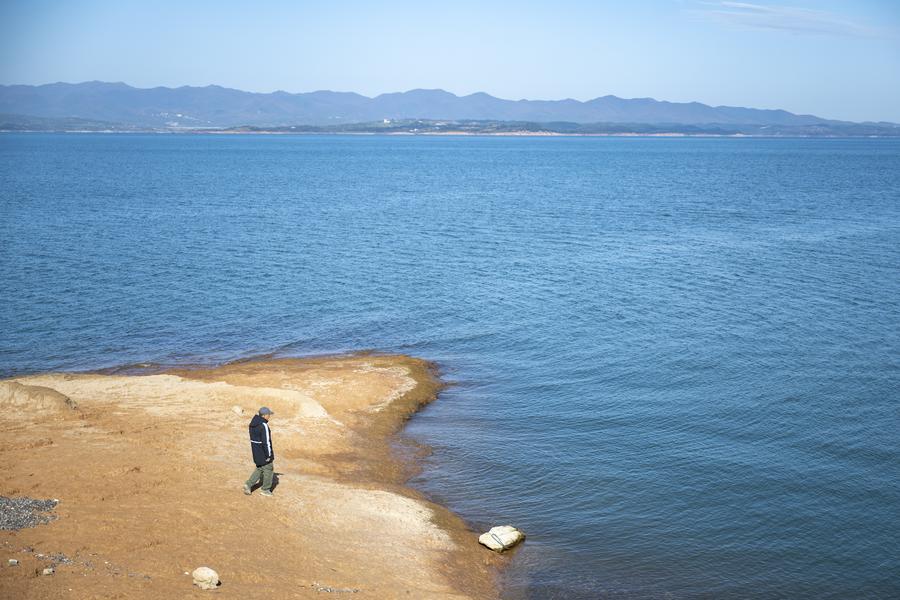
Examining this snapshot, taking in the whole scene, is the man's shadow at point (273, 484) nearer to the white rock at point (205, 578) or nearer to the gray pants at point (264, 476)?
the gray pants at point (264, 476)

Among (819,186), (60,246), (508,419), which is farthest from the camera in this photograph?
(819,186)

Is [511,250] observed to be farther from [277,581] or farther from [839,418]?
[277,581]

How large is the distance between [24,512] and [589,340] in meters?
28.0

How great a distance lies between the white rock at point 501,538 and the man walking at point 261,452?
241 inches

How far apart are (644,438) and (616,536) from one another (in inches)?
281

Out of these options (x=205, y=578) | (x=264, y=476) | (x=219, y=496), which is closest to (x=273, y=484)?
(x=264, y=476)

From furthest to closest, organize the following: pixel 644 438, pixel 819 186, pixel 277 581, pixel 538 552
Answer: pixel 819 186
pixel 644 438
pixel 538 552
pixel 277 581

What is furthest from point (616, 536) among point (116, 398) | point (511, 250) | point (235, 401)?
point (511, 250)

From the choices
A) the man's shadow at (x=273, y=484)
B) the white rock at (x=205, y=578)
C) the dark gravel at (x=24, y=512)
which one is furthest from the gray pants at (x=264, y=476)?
the white rock at (x=205, y=578)

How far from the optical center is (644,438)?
2897 cm

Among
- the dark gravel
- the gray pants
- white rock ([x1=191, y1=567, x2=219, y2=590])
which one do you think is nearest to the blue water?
the gray pants

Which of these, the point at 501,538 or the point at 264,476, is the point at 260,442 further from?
the point at 501,538

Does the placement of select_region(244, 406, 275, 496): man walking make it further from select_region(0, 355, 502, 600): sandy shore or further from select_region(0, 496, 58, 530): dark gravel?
select_region(0, 496, 58, 530): dark gravel

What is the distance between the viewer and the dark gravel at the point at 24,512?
18531 mm
